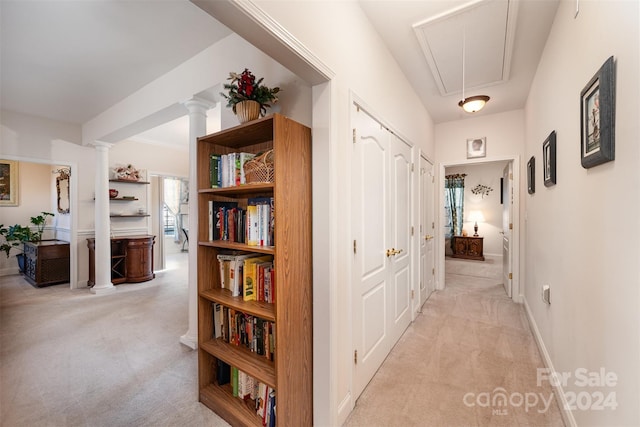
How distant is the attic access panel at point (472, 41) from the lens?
6.18ft

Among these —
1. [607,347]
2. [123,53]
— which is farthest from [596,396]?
[123,53]

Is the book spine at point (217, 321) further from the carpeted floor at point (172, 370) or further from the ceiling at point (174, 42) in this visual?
the ceiling at point (174, 42)

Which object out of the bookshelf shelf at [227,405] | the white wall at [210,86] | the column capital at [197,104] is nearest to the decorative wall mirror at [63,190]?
the white wall at [210,86]

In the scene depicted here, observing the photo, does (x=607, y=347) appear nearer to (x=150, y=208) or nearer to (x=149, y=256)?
(x=149, y=256)

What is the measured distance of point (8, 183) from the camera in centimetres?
527

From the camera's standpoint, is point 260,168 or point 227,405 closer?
point 260,168

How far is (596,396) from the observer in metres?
1.20

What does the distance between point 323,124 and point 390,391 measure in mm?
1901

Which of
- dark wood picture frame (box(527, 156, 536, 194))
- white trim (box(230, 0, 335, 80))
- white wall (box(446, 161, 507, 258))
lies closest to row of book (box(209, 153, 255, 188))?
white trim (box(230, 0, 335, 80))

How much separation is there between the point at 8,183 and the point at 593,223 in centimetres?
865

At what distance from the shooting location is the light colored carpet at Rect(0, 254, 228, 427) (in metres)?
1.68

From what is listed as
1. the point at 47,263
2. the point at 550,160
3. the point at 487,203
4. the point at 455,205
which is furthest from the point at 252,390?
the point at 487,203

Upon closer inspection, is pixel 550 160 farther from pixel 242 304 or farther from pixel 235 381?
pixel 235 381

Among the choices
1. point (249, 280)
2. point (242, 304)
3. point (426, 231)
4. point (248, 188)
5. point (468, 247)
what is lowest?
point (468, 247)
